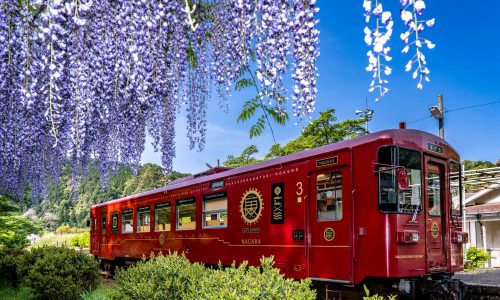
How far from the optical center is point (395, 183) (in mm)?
8648

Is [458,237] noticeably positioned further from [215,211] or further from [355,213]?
[215,211]

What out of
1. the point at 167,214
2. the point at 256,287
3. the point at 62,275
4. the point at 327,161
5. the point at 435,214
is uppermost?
the point at 327,161

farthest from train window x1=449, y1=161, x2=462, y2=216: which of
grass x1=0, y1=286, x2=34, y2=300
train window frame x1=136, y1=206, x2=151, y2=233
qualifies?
grass x1=0, y1=286, x2=34, y2=300

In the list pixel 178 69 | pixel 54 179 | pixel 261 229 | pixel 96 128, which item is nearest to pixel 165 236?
pixel 261 229

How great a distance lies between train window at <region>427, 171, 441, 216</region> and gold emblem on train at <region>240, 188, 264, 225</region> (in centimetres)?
360

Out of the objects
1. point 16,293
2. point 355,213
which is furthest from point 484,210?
point 16,293

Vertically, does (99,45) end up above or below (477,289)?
above

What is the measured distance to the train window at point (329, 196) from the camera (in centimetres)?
914

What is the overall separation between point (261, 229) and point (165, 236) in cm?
509

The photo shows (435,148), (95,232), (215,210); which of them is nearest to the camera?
(435,148)

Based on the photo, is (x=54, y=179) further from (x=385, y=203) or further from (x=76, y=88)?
(x=385, y=203)

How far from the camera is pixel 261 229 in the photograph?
10695mm

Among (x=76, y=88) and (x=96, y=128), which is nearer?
(x=76, y=88)

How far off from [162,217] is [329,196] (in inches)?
291
